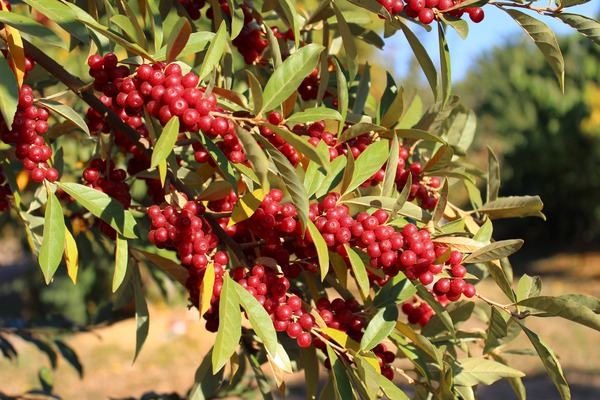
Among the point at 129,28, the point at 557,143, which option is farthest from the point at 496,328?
the point at 557,143

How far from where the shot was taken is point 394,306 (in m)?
0.93

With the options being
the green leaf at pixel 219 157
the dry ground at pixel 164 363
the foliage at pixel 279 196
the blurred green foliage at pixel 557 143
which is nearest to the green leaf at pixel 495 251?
the foliage at pixel 279 196

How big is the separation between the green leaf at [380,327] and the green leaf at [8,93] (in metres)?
0.53

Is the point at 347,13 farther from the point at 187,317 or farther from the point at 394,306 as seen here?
the point at 187,317

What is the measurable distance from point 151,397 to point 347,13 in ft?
3.25

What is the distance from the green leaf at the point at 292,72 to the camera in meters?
0.80

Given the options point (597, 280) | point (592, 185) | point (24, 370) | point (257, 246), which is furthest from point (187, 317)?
point (257, 246)

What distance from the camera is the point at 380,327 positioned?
0.92m

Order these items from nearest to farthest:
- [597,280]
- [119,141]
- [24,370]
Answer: [119,141] < [24,370] < [597,280]

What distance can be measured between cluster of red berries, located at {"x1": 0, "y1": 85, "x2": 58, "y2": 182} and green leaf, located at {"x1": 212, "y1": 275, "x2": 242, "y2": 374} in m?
0.30

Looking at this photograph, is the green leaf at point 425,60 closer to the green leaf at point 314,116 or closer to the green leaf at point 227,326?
the green leaf at point 314,116

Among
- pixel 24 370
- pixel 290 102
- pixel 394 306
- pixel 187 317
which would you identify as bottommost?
pixel 187 317

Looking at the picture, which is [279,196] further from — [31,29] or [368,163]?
[31,29]

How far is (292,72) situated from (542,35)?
0.34 metres
